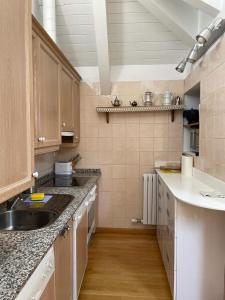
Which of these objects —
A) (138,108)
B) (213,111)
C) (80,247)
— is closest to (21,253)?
(80,247)

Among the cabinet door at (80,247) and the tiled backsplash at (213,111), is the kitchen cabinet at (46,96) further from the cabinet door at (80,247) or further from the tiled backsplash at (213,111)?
the tiled backsplash at (213,111)

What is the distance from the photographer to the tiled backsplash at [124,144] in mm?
3104

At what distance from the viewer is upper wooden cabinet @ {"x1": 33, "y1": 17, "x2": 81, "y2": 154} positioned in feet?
5.33

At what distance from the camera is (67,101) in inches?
98.5

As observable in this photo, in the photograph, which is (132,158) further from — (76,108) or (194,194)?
Answer: (194,194)

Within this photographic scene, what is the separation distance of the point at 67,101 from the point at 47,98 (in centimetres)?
67

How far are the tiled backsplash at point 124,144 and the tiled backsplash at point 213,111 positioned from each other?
79 cm

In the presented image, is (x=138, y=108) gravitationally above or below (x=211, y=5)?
below

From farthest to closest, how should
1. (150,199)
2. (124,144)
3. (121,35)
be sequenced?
(124,144)
(150,199)
(121,35)

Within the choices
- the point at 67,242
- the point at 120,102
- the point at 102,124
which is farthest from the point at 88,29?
the point at 67,242

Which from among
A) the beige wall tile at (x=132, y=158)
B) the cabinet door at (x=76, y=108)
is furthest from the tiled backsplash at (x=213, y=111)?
the cabinet door at (x=76, y=108)

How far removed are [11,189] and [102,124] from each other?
2.38m

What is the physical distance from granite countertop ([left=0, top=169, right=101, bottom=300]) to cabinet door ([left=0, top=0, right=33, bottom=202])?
10.4 inches

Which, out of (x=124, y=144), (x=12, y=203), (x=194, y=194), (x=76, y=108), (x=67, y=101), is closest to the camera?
(x=12, y=203)
